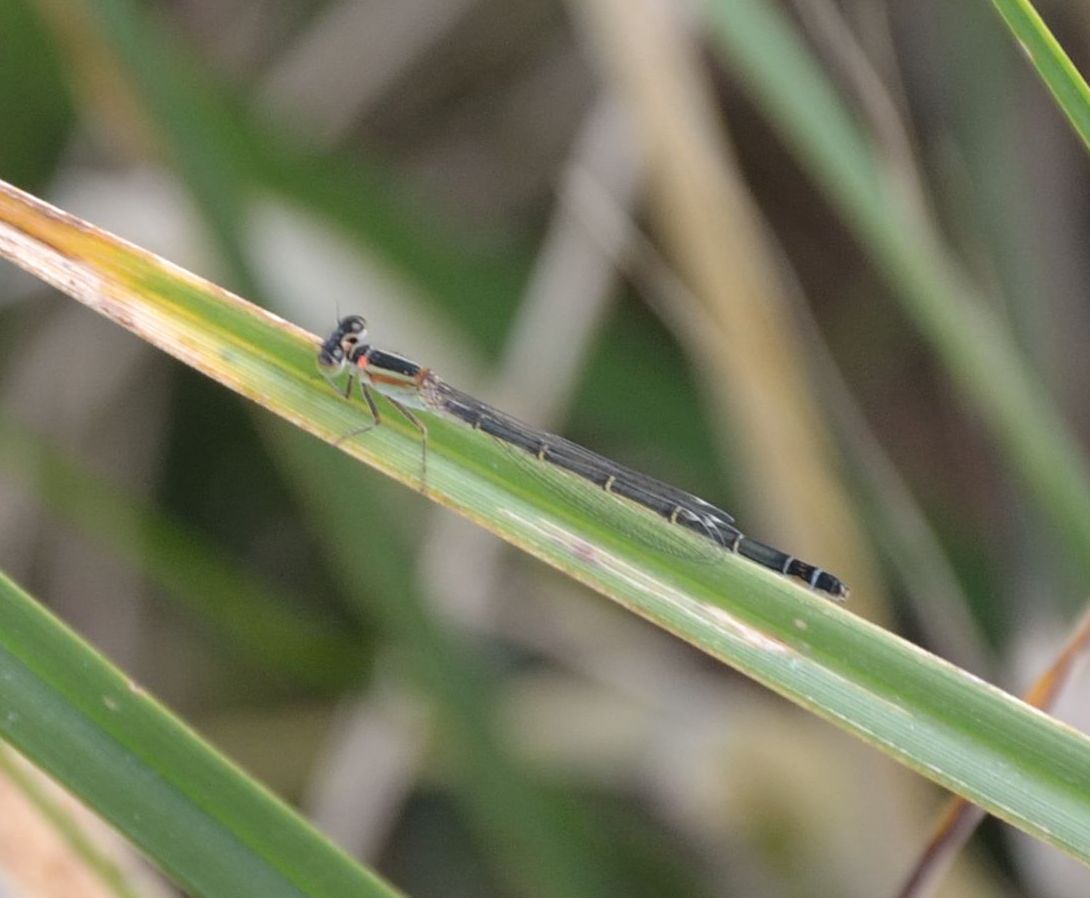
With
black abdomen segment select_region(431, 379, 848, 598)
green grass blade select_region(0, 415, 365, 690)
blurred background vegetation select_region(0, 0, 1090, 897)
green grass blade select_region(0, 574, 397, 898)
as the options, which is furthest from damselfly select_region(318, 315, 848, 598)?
green grass blade select_region(0, 415, 365, 690)

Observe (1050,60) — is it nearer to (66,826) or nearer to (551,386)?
(66,826)

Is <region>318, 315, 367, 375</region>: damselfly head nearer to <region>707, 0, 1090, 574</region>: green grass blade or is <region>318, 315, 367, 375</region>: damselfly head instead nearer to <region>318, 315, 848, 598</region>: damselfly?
<region>318, 315, 848, 598</region>: damselfly

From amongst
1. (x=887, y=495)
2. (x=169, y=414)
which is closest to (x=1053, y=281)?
(x=887, y=495)

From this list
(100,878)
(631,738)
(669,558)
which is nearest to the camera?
(669,558)

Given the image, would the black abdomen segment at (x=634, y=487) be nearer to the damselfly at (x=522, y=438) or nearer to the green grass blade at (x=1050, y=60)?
the damselfly at (x=522, y=438)

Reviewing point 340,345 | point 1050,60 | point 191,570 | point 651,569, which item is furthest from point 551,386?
point 1050,60

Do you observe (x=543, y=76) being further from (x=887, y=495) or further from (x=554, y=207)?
(x=887, y=495)

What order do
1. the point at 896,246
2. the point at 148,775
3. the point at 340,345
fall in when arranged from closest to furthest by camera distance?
the point at 148,775 → the point at 340,345 → the point at 896,246
